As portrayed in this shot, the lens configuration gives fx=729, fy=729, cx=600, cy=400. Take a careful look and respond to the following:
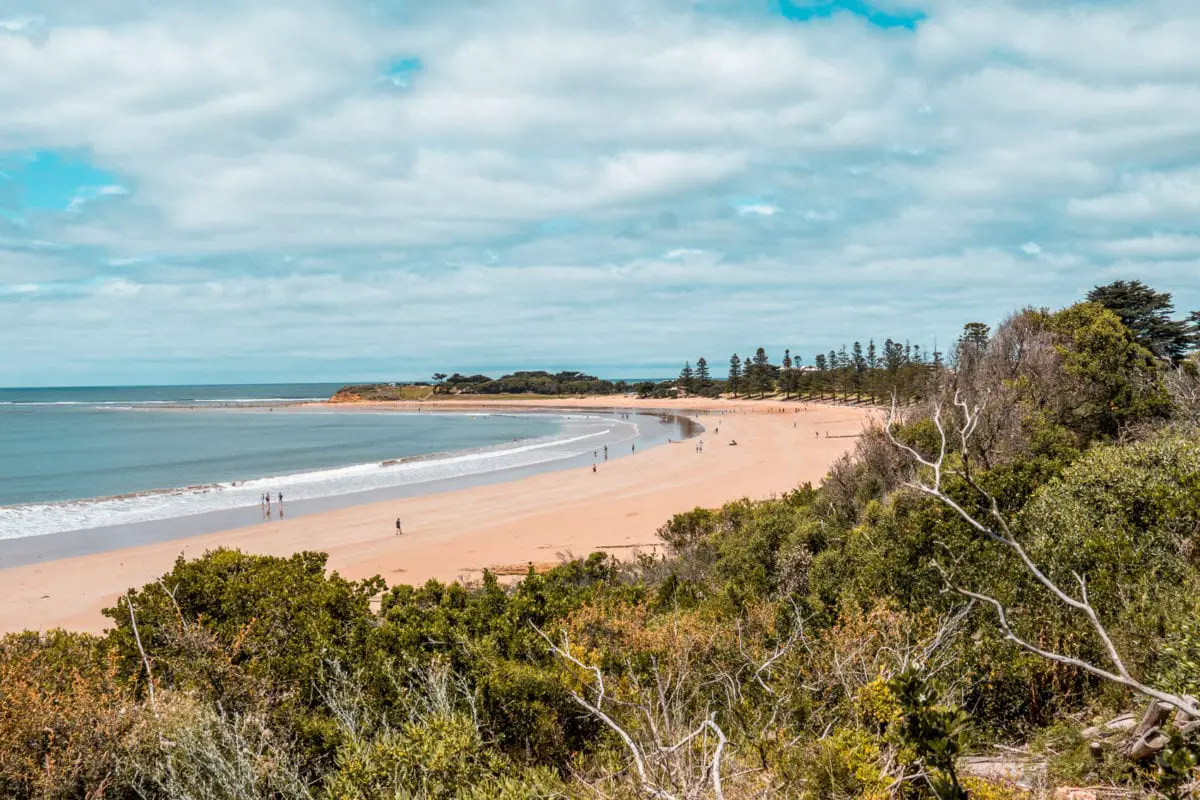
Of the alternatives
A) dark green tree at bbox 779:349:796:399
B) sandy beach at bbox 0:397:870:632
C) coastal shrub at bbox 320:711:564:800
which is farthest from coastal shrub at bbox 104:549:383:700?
dark green tree at bbox 779:349:796:399

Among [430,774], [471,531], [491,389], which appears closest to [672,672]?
[430,774]

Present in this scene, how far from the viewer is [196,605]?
9.49 m

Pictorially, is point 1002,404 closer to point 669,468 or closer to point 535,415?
point 669,468

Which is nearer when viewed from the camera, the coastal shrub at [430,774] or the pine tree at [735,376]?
the coastal shrub at [430,774]

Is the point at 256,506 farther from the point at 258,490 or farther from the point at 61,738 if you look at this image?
the point at 61,738

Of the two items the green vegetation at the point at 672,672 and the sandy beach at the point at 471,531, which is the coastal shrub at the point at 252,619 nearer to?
the green vegetation at the point at 672,672

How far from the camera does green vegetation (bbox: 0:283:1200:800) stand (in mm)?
5289

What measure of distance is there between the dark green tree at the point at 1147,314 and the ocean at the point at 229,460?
33220mm

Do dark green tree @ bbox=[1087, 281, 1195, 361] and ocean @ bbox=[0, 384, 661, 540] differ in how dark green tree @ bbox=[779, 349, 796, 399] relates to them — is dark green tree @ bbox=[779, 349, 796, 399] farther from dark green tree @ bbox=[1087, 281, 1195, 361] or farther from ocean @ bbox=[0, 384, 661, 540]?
dark green tree @ bbox=[1087, 281, 1195, 361]

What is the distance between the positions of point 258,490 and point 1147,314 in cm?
4719

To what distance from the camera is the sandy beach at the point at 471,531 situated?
21.6 meters

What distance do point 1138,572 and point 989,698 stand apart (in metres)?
2.40

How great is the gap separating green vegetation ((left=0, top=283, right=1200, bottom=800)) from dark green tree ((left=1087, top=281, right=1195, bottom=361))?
30.4 meters

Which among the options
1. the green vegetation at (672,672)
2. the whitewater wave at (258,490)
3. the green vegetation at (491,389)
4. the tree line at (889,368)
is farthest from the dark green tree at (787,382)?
the green vegetation at (672,672)
